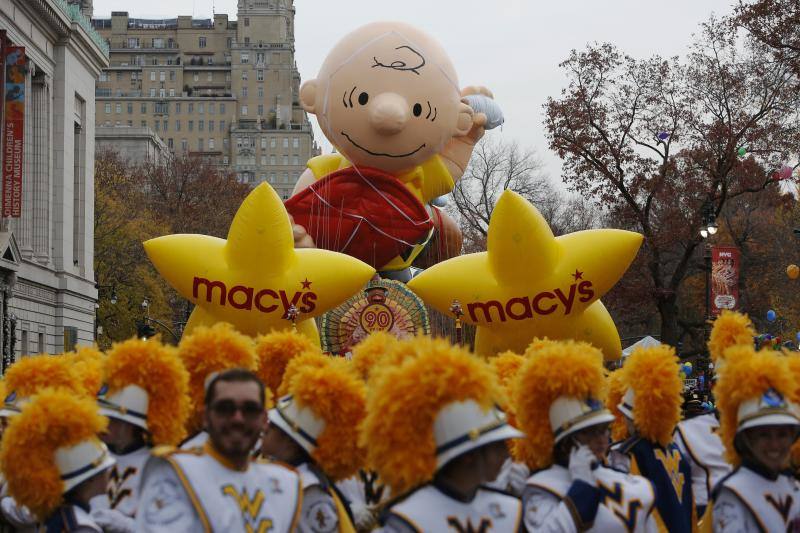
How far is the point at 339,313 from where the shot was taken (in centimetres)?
1570

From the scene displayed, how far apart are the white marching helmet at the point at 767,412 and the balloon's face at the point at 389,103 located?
1000cm

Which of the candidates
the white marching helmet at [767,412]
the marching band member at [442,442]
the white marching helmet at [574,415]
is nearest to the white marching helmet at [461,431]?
the marching band member at [442,442]

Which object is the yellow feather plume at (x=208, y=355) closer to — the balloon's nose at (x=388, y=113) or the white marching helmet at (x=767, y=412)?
the white marching helmet at (x=767, y=412)

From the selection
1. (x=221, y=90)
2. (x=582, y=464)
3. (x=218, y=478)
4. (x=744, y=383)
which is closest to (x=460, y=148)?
(x=744, y=383)

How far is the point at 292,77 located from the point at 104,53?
288 feet

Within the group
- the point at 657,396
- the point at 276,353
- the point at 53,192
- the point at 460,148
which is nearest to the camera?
the point at 657,396

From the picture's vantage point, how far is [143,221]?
168ft

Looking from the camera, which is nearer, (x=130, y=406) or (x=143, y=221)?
(x=130, y=406)

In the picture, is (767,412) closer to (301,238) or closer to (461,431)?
(461,431)

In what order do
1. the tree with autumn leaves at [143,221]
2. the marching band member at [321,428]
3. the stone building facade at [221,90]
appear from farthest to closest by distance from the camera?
1. the stone building facade at [221,90]
2. the tree with autumn leaves at [143,221]
3. the marching band member at [321,428]

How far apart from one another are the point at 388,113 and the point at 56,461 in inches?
411

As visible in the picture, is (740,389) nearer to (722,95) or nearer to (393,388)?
(393,388)

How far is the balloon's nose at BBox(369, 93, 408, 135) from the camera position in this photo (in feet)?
51.2

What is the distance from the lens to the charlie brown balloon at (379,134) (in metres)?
15.9
